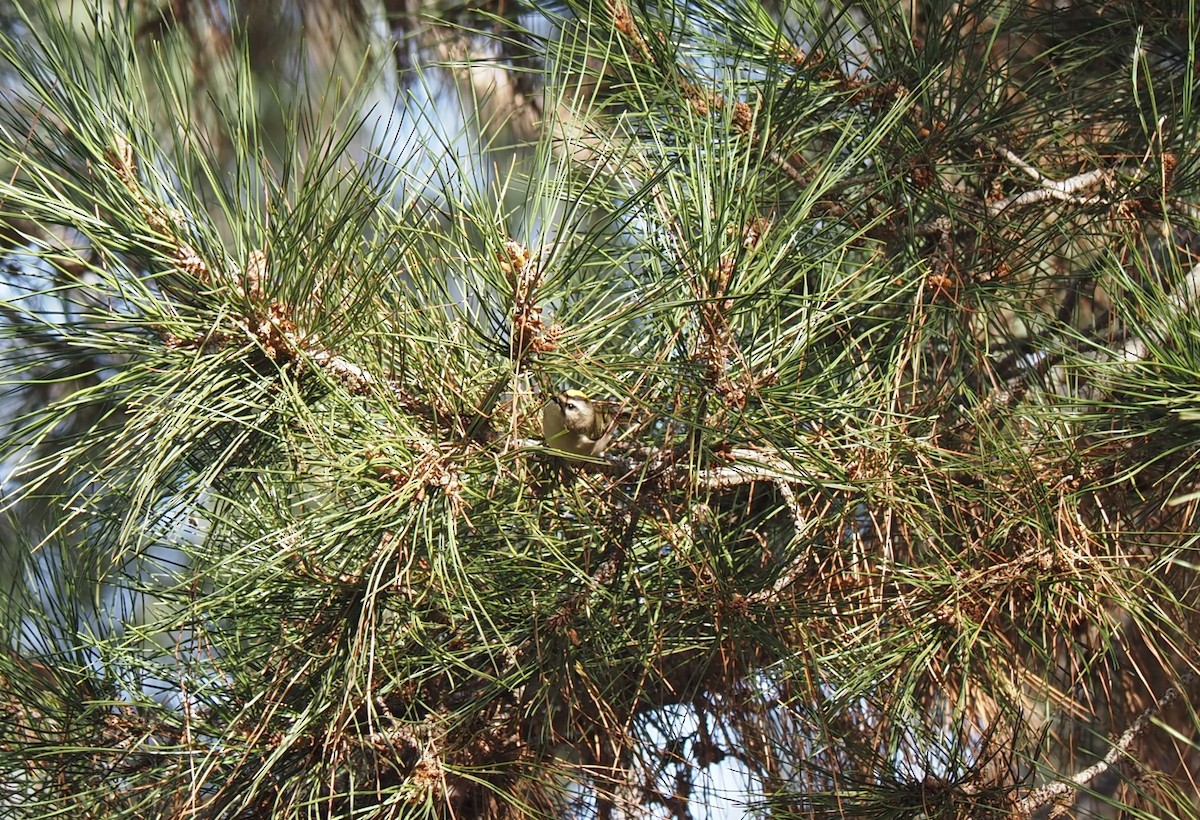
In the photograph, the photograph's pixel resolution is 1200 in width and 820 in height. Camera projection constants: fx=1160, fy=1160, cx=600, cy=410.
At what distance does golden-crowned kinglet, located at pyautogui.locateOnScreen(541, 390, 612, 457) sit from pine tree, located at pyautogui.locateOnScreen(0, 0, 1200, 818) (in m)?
0.01

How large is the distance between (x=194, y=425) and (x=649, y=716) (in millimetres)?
429

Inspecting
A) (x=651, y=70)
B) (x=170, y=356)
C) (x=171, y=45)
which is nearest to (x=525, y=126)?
(x=651, y=70)

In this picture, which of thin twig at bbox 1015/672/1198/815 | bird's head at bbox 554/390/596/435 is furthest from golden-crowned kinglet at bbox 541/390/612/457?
thin twig at bbox 1015/672/1198/815

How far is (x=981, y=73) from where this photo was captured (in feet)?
2.52

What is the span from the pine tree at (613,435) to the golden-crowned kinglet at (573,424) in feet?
0.05

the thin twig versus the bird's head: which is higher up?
the bird's head

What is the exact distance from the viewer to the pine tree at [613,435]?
582 millimetres

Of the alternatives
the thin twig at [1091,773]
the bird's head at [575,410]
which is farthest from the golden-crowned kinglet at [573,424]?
the thin twig at [1091,773]

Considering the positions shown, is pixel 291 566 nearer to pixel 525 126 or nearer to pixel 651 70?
pixel 651 70

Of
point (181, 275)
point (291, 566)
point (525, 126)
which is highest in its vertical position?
point (525, 126)

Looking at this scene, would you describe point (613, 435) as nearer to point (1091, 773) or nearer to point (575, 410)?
point (575, 410)

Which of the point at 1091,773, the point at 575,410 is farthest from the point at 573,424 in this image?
the point at 1091,773

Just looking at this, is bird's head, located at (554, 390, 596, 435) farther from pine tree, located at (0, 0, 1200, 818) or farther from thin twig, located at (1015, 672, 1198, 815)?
thin twig, located at (1015, 672, 1198, 815)

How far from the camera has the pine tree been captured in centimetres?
58
